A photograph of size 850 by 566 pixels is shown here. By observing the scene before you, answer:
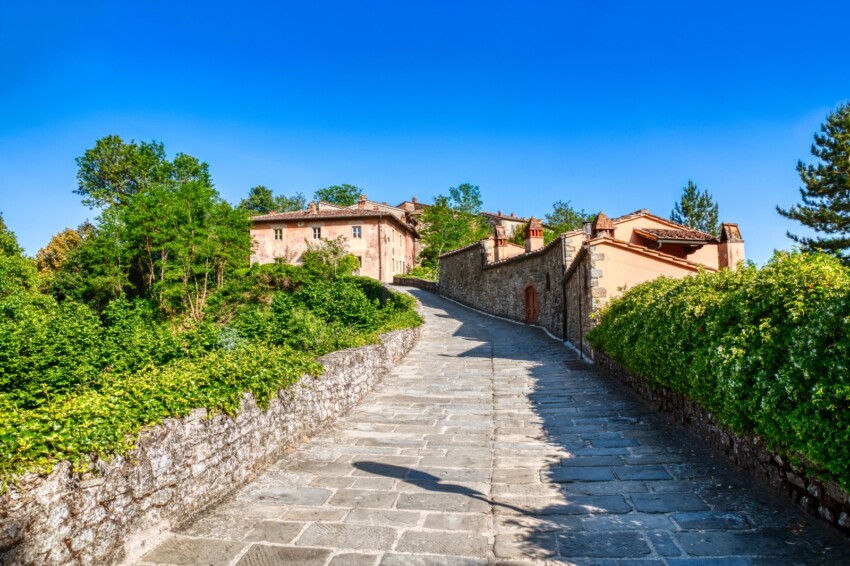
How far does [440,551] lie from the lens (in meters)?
3.49

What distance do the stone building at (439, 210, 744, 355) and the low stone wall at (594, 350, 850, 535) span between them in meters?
5.51

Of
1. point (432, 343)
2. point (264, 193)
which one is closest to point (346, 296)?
point (432, 343)

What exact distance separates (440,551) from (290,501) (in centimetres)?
160

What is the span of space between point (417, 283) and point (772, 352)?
3603cm

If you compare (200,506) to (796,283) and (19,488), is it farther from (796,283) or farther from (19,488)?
(796,283)

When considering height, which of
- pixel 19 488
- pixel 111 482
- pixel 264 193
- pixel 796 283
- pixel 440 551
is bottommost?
pixel 440 551

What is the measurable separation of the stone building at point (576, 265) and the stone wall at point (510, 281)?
0.13ft

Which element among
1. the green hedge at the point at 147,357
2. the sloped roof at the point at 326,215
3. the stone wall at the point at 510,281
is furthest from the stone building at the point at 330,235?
the stone wall at the point at 510,281

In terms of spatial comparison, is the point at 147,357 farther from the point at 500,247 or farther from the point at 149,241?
the point at 149,241

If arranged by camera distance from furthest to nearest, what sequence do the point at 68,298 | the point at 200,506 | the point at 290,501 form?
the point at 68,298 → the point at 290,501 → the point at 200,506

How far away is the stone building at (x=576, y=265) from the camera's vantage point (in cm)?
1242

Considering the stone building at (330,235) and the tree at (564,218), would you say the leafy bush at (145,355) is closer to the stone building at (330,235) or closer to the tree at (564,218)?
the stone building at (330,235)

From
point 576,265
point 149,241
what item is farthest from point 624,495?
point 149,241

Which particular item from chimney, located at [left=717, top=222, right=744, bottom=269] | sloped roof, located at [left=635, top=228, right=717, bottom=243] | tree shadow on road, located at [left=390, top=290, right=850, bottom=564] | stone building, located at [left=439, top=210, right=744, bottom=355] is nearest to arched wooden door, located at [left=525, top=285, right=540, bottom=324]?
stone building, located at [left=439, top=210, right=744, bottom=355]
